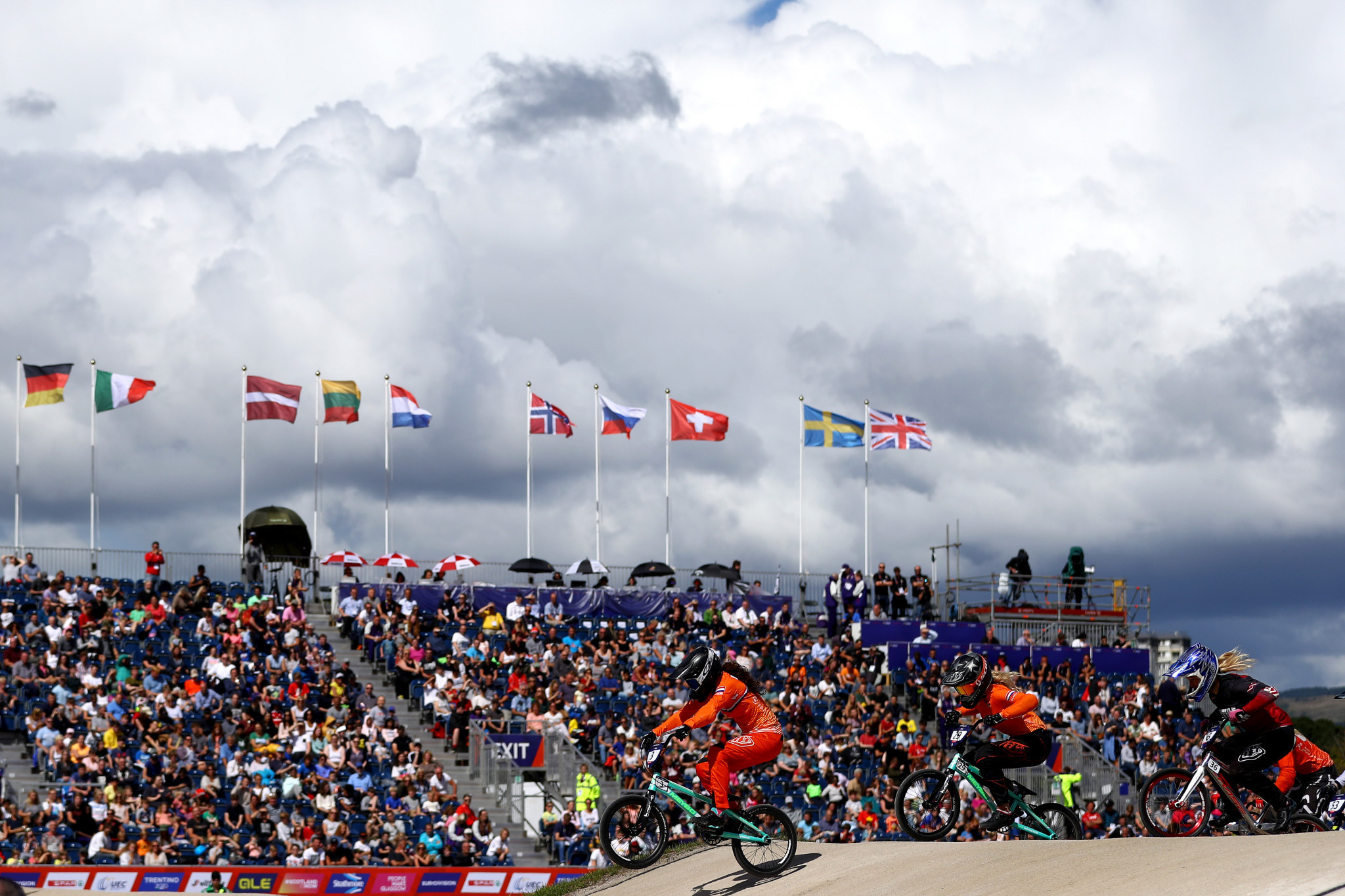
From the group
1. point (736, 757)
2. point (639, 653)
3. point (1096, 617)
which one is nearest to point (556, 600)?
point (639, 653)

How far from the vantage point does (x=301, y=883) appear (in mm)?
25828

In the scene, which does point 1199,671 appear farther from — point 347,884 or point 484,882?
point 347,884

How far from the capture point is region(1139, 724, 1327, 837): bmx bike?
16.8 metres

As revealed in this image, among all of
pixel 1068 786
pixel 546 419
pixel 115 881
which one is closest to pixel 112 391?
pixel 546 419

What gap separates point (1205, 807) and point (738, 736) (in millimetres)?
5027

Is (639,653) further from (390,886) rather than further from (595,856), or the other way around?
(390,886)

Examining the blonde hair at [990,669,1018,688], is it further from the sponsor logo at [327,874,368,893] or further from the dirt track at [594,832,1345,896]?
the sponsor logo at [327,874,368,893]

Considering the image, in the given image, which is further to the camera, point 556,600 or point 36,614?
point 556,600

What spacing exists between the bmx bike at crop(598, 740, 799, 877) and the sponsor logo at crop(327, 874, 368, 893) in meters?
9.88

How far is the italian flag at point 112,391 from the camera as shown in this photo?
130 feet

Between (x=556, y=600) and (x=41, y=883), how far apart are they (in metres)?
17.2

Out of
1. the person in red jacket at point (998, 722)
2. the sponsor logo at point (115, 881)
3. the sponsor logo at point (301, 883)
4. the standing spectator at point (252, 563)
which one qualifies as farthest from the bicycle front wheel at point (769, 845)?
the standing spectator at point (252, 563)

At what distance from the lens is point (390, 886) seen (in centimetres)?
2600

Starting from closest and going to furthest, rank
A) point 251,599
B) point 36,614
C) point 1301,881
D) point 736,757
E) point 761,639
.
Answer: point 1301,881
point 736,757
point 36,614
point 251,599
point 761,639
